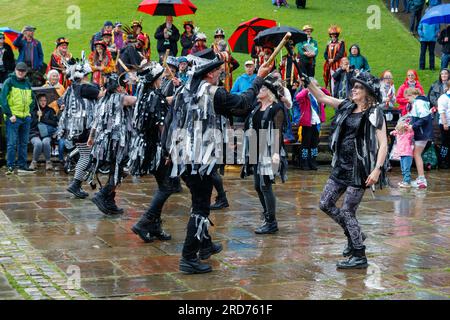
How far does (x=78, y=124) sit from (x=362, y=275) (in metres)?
5.98

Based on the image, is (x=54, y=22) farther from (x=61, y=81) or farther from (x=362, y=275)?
(x=362, y=275)

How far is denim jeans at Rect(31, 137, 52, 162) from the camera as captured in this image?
50.3 ft

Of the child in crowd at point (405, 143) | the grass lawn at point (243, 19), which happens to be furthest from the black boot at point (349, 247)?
the grass lawn at point (243, 19)

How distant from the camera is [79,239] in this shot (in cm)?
911

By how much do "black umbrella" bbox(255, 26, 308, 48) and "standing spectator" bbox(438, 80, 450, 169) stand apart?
3.35 m

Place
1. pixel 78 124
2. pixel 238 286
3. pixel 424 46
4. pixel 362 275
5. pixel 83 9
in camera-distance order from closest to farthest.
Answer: pixel 238 286
pixel 362 275
pixel 78 124
pixel 424 46
pixel 83 9

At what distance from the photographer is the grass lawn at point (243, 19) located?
81.2ft

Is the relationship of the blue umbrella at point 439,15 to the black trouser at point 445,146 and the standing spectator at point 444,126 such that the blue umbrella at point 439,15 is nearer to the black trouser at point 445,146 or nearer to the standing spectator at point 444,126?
the standing spectator at point 444,126

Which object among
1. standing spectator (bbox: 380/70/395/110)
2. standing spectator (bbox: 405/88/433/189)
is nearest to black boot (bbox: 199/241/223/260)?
standing spectator (bbox: 405/88/433/189)

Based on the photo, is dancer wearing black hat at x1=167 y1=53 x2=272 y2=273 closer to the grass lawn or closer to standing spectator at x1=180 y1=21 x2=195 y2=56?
standing spectator at x1=180 y1=21 x2=195 y2=56

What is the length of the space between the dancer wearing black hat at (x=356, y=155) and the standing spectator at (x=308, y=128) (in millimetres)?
7774

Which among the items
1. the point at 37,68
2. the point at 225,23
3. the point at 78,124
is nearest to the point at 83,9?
the point at 225,23

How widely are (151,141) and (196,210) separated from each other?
Result: 181 centimetres

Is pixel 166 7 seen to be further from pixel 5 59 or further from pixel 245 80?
pixel 5 59
